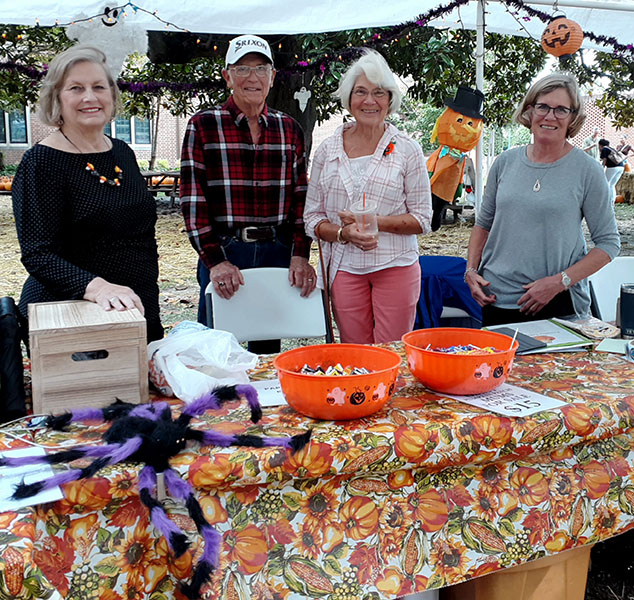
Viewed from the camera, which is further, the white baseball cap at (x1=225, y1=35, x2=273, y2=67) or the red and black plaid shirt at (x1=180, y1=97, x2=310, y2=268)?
the red and black plaid shirt at (x1=180, y1=97, x2=310, y2=268)

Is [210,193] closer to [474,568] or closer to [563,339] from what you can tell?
[563,339]

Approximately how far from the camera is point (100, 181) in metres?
1.92

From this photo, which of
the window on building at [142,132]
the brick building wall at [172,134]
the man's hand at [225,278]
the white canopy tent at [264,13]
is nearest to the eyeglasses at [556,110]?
the man's hand at [225,278]

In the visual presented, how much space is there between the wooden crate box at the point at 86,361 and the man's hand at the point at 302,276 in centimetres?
113

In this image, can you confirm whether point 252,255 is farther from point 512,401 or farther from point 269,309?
point 512,401

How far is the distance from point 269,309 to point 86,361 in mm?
1217

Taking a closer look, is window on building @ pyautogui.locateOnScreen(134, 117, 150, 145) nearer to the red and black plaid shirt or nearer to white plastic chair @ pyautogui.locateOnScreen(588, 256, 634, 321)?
the red and black plaid shirt

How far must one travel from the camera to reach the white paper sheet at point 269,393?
5.11ft

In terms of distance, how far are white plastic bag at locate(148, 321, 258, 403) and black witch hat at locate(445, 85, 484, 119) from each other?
2.94 meters

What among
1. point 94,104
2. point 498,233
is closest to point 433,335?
point 498,233

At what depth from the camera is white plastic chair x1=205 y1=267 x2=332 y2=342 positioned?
258 cm

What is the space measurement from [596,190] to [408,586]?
1.54 metres

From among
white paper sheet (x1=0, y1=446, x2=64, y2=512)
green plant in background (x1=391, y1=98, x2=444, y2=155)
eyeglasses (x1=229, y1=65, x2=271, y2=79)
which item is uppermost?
green plant in background (x1=391, y1=98, x2=444, y2=155)

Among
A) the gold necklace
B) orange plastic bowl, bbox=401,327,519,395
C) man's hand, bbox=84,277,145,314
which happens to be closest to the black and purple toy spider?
man's hand, bbox=84,277,145,314
